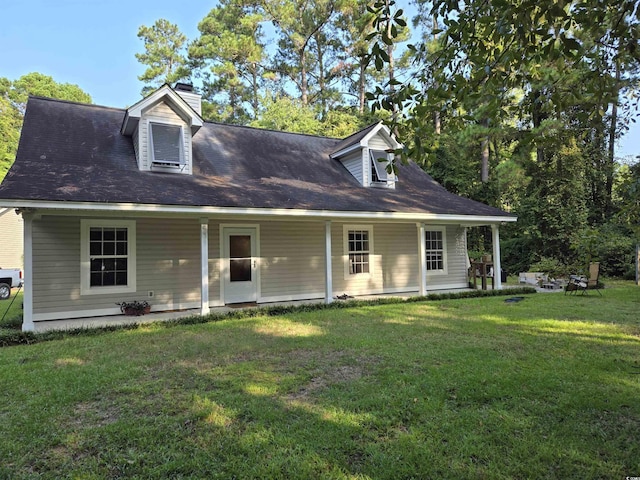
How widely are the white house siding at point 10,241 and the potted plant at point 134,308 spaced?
1434 centimetres

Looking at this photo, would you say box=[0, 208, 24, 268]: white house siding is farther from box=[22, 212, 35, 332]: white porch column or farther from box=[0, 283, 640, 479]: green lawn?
box=[0, 283, 640, 479]: green lawn

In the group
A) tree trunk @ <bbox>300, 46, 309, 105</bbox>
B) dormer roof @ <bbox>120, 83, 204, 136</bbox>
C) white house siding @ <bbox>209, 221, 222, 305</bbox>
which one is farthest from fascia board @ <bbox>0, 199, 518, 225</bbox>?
tree trunk @ <bbox>300, 46, 309, 105</bbox>

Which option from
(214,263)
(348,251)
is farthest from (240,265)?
(348,251)

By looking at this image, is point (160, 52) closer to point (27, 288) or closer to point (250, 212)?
point (250, 212)

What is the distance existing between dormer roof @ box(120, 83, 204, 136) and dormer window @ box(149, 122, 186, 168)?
34 centimetres

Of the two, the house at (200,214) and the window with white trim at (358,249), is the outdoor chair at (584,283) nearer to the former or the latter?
the house at (200,214)

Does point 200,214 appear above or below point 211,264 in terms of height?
above

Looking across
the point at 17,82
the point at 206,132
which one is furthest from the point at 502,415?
the point at 17,82

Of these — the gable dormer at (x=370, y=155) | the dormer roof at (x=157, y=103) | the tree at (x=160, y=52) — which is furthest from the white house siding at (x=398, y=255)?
the tree at (x=160, y=52)

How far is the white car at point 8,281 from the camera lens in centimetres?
Result: 1414

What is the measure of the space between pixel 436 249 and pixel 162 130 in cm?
891

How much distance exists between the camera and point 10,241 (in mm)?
19062

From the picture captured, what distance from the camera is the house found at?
7.98 meters

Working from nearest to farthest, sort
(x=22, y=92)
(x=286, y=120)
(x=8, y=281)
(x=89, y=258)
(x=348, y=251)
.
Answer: (x=89, y=258)
(x=348, y=251)
(x=8, y=281)
(x=286, y=120)
(x=22, y=92)
